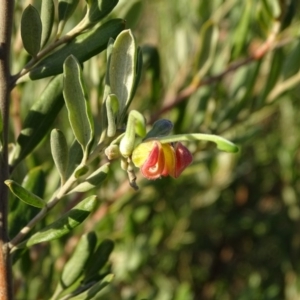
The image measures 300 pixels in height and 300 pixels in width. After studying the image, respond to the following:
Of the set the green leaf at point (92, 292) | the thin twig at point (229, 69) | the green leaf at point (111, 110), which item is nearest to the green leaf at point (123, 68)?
the green leaf at point (111, 110)

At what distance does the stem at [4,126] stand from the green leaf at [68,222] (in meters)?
0.02

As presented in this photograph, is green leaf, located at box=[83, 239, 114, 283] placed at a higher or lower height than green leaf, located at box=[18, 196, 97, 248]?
lower

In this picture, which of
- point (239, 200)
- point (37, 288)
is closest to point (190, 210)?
point (239, 200)

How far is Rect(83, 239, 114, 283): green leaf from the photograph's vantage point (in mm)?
628

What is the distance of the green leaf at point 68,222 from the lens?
490 millimetres

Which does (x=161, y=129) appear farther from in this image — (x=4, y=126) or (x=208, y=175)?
(x=208, y=175)

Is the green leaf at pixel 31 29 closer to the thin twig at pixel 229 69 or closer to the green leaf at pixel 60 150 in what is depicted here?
the green leaf at pixel 60 150

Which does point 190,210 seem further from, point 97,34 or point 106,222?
point 97,34

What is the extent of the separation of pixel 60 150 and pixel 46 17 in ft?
0.36

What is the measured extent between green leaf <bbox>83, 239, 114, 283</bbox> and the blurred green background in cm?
7

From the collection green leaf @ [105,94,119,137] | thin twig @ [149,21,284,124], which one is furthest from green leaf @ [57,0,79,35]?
thin twig @ [149,21,284,124]

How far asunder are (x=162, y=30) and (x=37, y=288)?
60 centimetres

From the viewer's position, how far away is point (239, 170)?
136cm

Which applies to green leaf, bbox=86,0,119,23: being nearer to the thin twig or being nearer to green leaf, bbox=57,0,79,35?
green leaf, bbox=57,0,79,35
